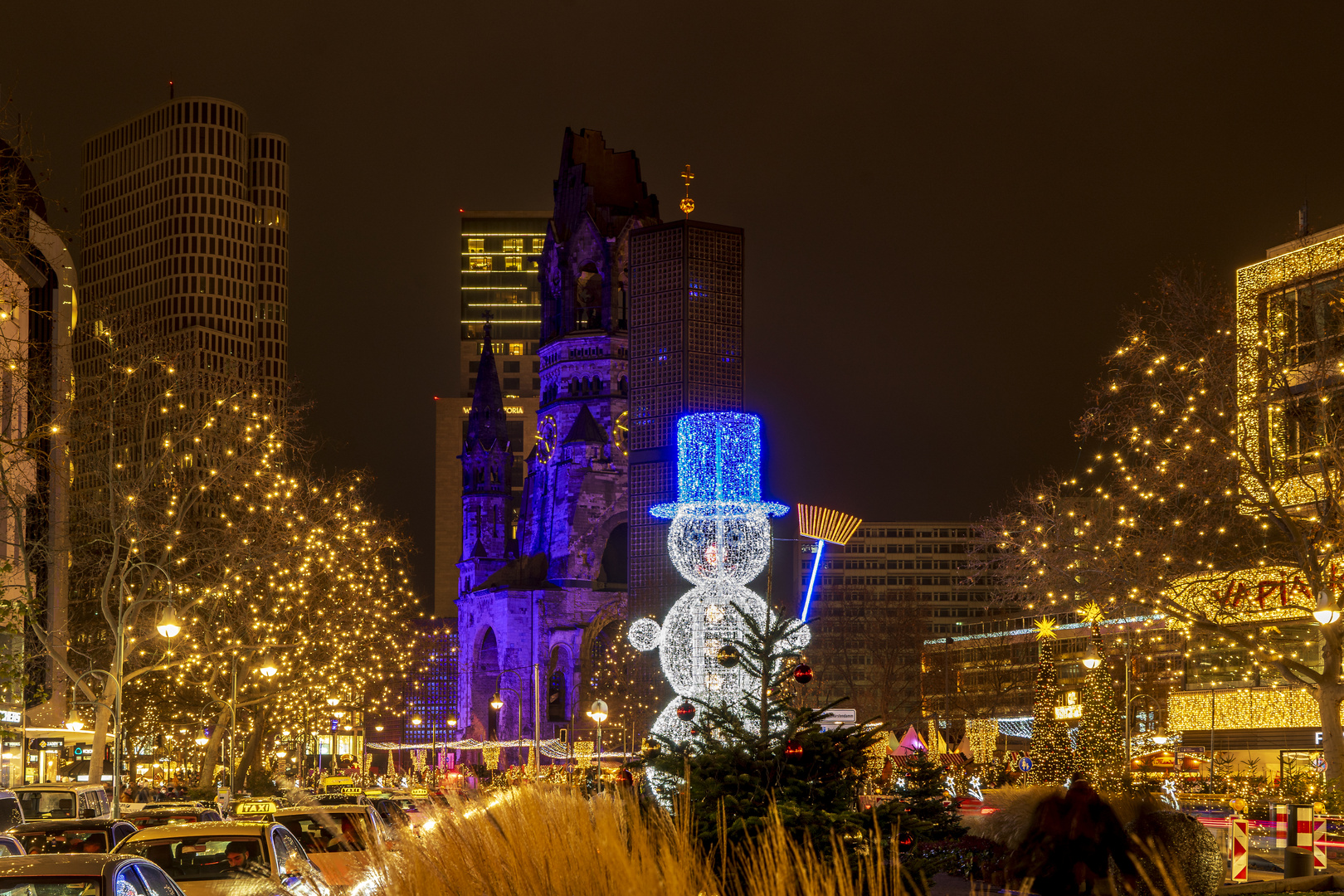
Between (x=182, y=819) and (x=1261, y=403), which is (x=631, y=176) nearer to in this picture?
(x=1261, y=403)

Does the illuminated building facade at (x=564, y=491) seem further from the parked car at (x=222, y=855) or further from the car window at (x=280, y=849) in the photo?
the parked car at (x=222, y=855)

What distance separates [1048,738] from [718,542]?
10.6 m

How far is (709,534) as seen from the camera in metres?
43.2

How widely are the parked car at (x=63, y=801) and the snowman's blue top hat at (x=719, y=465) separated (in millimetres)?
22052

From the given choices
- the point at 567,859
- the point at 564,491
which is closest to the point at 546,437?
the point at 564,491

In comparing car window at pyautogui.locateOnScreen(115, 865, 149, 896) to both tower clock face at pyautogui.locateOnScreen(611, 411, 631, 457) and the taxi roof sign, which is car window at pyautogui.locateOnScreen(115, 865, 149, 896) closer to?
the taxi roof sign

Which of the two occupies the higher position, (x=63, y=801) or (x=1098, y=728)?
(x=63, y=801)

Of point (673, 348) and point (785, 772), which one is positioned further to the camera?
point (673, 348)

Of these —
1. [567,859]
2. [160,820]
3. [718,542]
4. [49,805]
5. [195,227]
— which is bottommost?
[49,805]

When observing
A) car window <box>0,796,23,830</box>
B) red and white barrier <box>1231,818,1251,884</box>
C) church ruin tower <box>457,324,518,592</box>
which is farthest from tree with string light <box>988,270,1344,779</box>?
church ruin tower <box>457,324,518,592</box>

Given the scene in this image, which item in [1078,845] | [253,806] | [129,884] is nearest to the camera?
[129,884]

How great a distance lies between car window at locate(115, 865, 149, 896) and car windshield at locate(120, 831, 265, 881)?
296cm

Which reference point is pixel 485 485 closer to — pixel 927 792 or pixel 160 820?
pixel 160 820

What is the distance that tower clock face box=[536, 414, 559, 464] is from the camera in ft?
356
